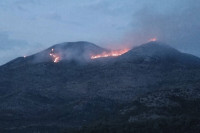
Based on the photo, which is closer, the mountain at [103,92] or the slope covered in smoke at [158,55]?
the mountain at [103,92]

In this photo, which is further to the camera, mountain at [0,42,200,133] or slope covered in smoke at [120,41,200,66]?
slope covered in smoke at [120,41,200,66]

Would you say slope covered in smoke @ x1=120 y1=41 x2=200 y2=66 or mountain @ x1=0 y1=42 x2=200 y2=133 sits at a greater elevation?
slope covered in smoke @ x1=120 y1=41 x2=200 y2=66

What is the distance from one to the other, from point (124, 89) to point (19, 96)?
112ft

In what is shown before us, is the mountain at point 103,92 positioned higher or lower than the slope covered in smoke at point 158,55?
lower

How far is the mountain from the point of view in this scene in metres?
91.6

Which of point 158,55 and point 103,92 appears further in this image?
point 158,55

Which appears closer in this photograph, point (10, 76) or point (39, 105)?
point (39, 105)

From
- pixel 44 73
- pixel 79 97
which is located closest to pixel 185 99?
pixel 79 97

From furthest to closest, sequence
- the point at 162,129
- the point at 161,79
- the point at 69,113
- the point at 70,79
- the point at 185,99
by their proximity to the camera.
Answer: the point at 70,79, the point at 161,79, the point at 69,113, the point at 185,99, the point at 162,129

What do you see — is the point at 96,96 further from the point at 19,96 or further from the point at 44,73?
the point at 44,73

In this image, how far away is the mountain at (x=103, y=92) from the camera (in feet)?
301

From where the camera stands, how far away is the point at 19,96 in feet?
458

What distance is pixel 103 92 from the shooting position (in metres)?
135

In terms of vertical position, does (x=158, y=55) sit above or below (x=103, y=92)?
above
